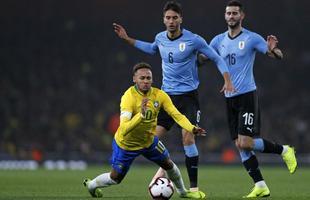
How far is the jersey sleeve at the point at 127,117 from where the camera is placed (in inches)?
357

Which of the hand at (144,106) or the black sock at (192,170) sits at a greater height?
the hand at (144,106)

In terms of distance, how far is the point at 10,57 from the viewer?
28859 mm

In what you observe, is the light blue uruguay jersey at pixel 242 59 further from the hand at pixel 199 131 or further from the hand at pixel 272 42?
the hand at pixel 199 131

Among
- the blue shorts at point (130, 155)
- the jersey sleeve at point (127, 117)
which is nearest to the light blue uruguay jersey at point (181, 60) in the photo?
the blue shorts at point (130, 155)

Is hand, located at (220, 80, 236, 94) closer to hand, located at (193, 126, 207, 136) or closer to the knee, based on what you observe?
the knee

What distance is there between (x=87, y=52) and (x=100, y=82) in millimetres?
1160

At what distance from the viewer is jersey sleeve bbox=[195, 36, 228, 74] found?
10.3m

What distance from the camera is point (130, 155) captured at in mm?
9695

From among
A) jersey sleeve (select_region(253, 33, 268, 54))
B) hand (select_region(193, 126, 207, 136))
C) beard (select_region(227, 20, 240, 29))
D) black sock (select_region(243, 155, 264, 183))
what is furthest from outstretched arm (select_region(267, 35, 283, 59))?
hand (select_region(193, 126, 207, 136))

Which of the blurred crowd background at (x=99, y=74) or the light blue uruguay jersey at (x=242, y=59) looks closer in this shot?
the light blue uruguay jersey at (x=242, y=59)

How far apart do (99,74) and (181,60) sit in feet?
61.3

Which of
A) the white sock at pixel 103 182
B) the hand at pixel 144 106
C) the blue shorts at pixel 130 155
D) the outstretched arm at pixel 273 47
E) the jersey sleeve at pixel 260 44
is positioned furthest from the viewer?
the jersey sleeve at pixel 260 44

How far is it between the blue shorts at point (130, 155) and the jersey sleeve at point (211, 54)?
1.28 m

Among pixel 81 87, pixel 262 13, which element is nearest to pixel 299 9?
pixel 262 13
